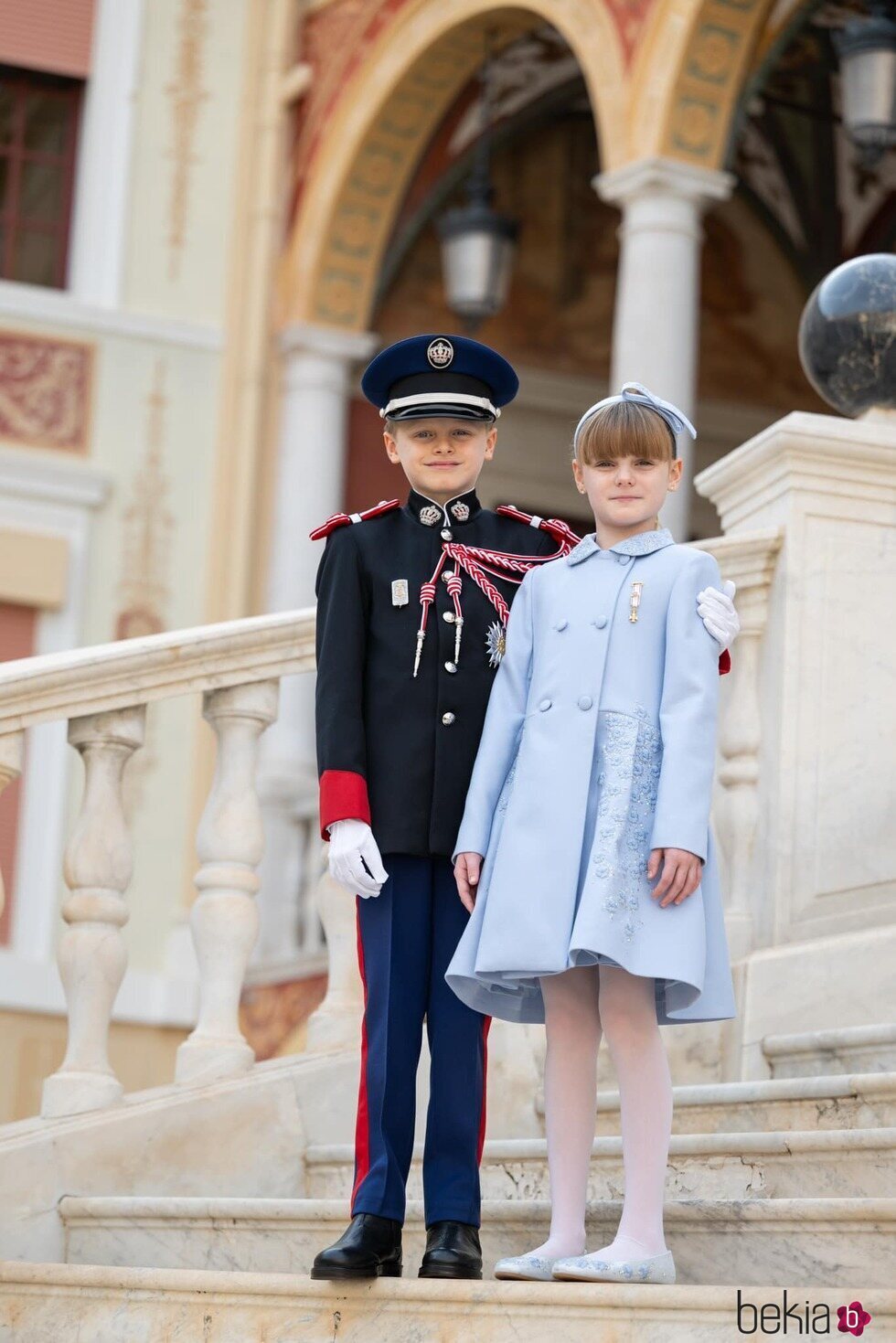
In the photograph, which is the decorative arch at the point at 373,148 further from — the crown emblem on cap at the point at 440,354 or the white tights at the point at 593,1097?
the white tights at the point at 593,1097

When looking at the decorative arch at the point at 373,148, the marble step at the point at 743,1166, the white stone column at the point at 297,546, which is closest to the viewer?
the marble step at the point at 743,1166

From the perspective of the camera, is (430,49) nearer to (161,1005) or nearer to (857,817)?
(161,1005)

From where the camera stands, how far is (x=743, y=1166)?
11.0 ft

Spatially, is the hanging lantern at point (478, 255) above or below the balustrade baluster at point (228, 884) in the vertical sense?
above

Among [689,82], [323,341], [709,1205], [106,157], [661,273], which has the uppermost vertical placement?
[106,157]

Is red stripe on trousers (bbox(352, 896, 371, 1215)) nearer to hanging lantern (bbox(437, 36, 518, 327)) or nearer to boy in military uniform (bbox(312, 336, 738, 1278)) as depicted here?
boy in military uniform (bbox(312, 336, 738, 1278))

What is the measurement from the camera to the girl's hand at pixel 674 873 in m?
2.88

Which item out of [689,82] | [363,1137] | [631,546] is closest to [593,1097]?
[363,1137]

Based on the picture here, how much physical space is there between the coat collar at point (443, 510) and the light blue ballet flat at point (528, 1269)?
3.36 feet

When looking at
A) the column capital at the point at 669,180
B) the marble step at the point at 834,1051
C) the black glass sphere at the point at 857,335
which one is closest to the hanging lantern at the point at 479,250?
the column capital at the point at 669,180

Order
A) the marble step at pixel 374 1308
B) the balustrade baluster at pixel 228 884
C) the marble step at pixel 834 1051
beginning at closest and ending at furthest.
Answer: the marble step at pixel 374 1308 < the marble step at pixel 834 1051 < the balustrade baluster at pixel 228 884

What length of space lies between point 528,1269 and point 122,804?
1.63 m

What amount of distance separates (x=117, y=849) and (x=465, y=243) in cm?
519

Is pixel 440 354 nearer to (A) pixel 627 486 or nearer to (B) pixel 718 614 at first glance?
(A) pixel 627 486
